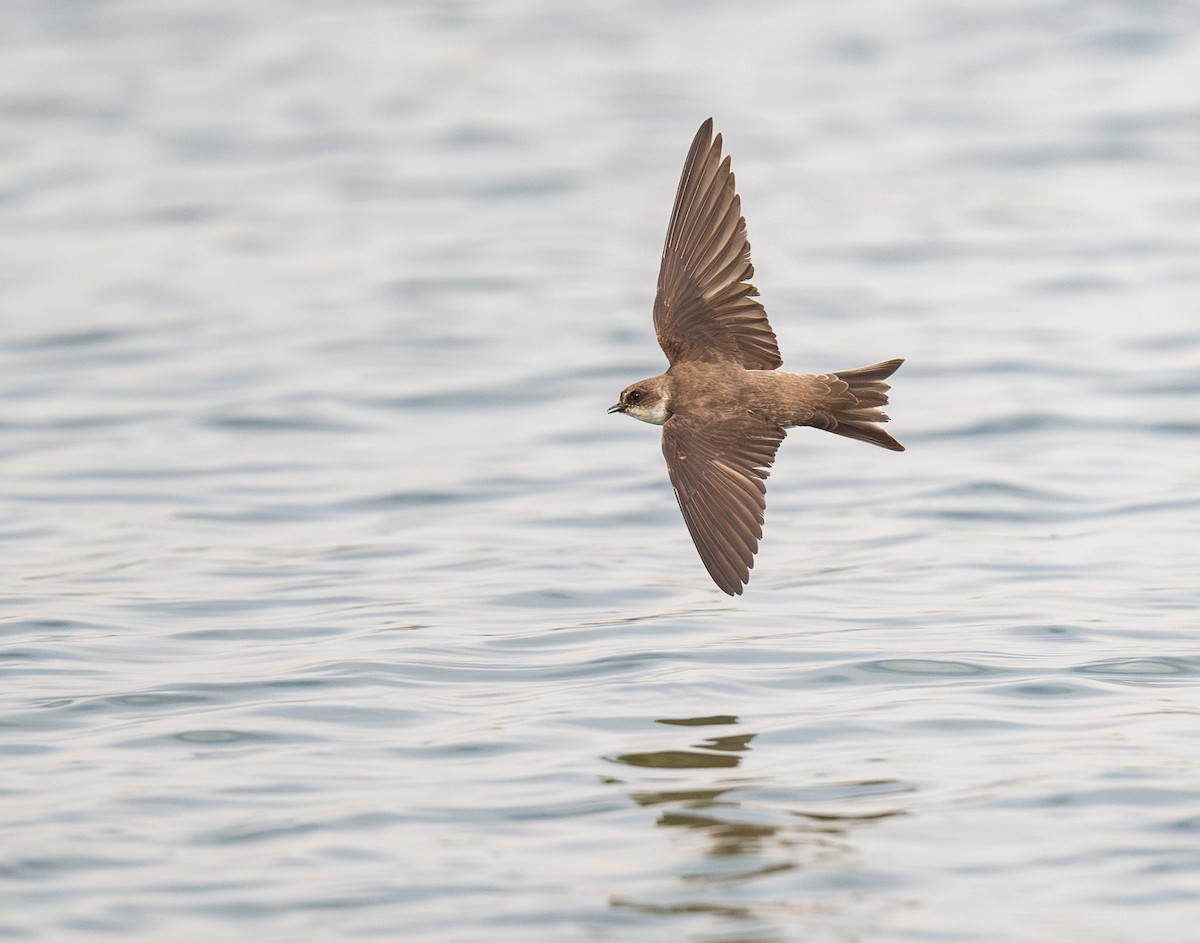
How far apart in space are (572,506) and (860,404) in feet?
10.5

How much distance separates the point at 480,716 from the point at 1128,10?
627 inches

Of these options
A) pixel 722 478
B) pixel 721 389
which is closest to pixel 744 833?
pixel 722 478

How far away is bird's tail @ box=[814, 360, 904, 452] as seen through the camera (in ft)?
20.5

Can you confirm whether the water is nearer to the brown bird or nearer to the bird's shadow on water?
the bird's shadow on water

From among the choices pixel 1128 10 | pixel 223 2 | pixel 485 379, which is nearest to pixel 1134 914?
pixel 485 379

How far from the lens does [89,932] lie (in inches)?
199

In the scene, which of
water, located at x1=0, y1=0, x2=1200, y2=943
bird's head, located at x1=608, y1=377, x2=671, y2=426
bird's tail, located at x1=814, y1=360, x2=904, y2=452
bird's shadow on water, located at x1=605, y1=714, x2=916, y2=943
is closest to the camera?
bird's shadow on water, located at x1=605, y1=714, x2=916, y2=943

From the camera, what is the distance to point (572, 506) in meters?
9.34

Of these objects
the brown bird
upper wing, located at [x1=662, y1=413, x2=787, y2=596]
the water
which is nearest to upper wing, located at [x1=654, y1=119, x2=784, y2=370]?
the brown bird

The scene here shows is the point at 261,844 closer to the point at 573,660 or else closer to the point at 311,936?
the point at 311,936

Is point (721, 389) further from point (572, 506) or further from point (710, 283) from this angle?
point (572, 506)

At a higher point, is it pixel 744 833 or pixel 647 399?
pixel 647 399

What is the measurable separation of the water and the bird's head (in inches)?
34.3

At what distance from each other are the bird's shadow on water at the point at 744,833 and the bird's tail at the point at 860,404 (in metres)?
0.95
